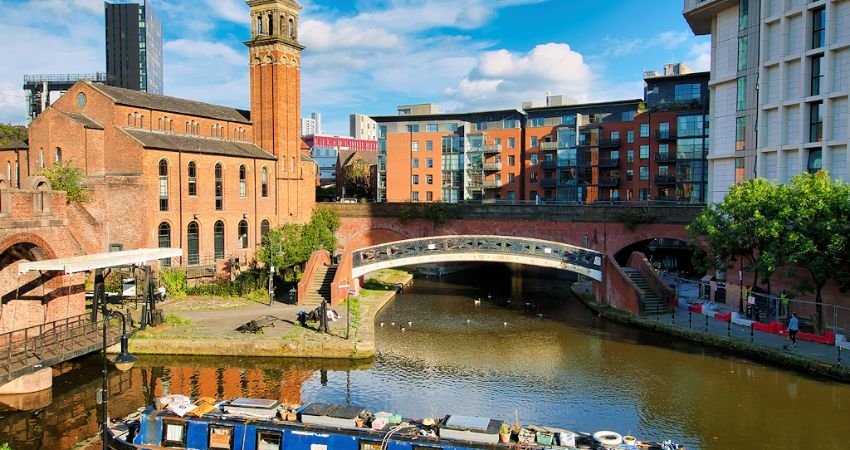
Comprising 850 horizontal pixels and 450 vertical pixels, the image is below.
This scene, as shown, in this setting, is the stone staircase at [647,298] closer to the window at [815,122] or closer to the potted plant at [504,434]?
the window at [815,122]

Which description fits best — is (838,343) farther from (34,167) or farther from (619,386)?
(34,167)

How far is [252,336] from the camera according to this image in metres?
31.1

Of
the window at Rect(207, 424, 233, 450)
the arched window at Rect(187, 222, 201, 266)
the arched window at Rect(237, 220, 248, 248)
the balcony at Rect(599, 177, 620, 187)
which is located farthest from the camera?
the balcony at Rect(599, 177, 620, 187)

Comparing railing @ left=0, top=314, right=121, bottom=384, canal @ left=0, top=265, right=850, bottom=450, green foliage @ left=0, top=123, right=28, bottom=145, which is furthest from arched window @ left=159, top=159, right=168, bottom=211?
green foliage @ left=0, top=123, right=28, bottom=145

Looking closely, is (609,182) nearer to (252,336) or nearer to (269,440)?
(252,336)

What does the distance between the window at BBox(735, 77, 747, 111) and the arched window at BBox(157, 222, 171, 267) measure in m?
37.5

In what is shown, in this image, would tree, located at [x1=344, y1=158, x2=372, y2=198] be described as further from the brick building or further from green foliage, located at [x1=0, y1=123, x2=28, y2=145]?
green foliage, located at [x1=0, y1=123, x2=28, y2=145]

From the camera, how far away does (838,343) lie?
93.6 feet

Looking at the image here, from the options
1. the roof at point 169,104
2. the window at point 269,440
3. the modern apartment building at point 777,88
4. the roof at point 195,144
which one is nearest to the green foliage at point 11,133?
the roof at point 169,104

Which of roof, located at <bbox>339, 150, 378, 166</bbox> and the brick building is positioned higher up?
roof, located at <bbox>339, 150, 378, 166</bbox>

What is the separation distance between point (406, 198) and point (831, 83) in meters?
47.4

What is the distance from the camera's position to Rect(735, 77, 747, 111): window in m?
40.0

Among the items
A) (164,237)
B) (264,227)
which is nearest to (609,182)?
(264,227)

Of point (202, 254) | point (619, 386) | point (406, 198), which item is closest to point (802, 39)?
point (619, 386)
